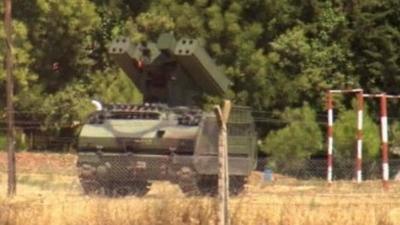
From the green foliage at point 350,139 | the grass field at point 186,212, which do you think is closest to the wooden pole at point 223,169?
the grass field at point 186,212

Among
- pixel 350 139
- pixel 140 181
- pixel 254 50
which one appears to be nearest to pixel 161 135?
pixel 140 181

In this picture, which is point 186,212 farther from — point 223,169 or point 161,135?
point 161,135

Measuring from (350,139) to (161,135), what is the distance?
893cm

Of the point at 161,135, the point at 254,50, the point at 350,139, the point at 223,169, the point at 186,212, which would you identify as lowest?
the point at 186,212

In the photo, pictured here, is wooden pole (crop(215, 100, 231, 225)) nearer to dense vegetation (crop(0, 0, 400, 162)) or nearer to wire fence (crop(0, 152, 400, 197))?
wire fence (crop(0, 152, 400, 197))

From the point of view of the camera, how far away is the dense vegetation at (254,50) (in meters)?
28.7

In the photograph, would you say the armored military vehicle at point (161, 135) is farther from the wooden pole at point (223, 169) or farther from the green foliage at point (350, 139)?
the green foliage at point (350, 139)

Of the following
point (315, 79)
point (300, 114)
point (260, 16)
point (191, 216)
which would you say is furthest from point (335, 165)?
point (191, 216)

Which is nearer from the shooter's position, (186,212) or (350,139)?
(186,212)

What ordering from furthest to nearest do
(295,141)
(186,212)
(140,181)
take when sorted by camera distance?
(295,141), (140,181), (186,212)

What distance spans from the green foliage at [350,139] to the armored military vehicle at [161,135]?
6.19 m

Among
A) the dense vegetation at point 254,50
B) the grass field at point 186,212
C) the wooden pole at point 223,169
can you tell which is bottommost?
the grass field at point 186,212

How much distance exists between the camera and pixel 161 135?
51.2 ft

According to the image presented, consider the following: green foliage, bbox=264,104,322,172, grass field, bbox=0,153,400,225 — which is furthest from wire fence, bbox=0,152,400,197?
green foliage, bbox=264,104,322,172
